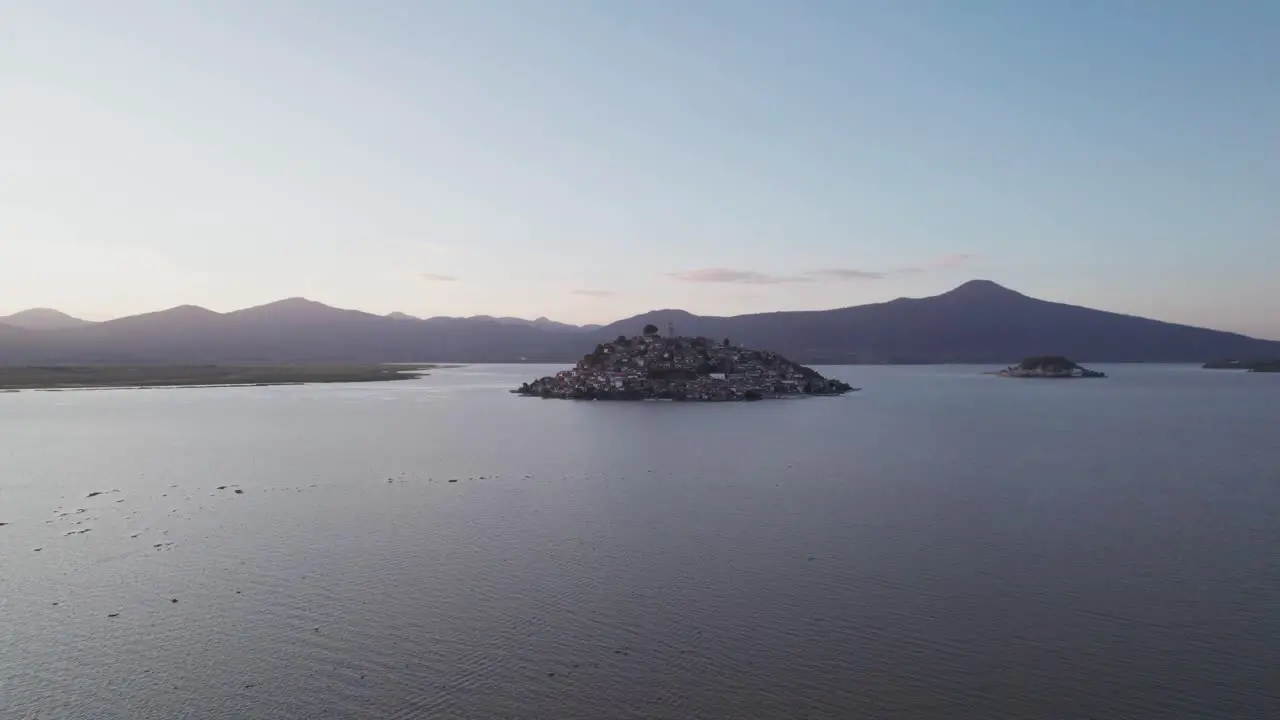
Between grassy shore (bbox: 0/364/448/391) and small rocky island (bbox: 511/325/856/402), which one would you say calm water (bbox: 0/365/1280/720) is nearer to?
small rocky island (bbox: 511/325/856/402)

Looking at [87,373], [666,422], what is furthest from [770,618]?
[87,373]

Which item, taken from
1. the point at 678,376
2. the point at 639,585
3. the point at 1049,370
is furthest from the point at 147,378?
the point at 1049,370

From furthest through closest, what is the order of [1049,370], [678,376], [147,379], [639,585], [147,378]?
[1049,370]
[147,378]
[147,379]
[678,376]
[639,585]

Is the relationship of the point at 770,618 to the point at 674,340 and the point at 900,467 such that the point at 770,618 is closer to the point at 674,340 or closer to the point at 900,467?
the point at 900,467

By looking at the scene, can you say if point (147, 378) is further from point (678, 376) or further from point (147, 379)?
point (678, 376)

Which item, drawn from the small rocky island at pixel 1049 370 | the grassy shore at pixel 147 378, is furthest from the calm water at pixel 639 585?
the small rocky island at pixel 1049 370
